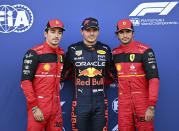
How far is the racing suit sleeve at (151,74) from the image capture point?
95.7 inches

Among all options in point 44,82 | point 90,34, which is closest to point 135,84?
point 90,34

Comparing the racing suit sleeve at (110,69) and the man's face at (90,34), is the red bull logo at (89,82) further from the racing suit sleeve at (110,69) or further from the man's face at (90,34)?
the man's face at (90,34)

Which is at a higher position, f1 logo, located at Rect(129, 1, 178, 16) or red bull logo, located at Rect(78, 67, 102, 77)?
f1 logo, located at Rect(129, 1, 178, 16)

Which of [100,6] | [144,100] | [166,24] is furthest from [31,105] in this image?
[166,24]

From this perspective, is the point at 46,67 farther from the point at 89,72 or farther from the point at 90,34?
the point at 90,34

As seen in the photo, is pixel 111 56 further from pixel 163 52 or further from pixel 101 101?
pixel 163 52

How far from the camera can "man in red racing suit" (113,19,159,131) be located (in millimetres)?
2531

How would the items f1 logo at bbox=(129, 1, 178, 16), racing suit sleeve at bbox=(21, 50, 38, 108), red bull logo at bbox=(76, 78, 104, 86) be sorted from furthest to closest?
f1 logo at bbox=(129, 1, 178, 16), red bull logo at bbox=(76, 78, 104, 86), racing suit sleeve at bbox=(21, 50, 38, 108)

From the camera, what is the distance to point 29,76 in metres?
2.42

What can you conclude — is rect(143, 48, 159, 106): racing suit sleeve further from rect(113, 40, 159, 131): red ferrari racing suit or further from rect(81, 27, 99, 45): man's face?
rect(81, 27, 99, 45): man's face

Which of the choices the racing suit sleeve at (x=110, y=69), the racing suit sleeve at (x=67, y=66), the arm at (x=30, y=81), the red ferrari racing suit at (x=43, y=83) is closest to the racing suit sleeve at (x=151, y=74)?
the racing suit sleeve at (x=110, y=69)

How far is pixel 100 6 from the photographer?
328 cm

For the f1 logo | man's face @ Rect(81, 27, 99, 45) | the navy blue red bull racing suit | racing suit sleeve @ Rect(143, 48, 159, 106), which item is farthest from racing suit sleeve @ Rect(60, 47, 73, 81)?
the f1 logo

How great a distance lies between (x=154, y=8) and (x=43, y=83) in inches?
75.9
